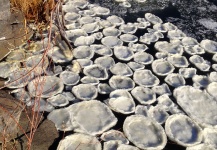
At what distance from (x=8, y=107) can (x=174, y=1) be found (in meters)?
2.61

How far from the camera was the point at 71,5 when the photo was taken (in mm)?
3271

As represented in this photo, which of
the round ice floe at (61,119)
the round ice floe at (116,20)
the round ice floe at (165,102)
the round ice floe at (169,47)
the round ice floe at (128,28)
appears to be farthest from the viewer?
the round ice floe at (116,20)

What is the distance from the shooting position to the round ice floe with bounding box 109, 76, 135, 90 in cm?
233

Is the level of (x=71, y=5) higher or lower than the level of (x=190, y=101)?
higher

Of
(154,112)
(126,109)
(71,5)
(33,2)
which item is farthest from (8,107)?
(71,5)

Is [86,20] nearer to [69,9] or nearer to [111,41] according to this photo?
[69,9]

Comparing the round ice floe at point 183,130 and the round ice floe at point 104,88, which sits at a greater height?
the round ice floe at point 104,88

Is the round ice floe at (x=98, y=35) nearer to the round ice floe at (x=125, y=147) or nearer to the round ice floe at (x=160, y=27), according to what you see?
the round ice floe at (x=160, y=27)

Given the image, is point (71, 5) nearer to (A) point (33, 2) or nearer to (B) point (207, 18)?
(A) point (33, 2)

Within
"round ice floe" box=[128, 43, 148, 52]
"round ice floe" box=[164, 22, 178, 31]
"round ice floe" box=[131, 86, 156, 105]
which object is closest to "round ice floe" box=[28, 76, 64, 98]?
"round ice floe" box=[131, 86, 156, 105]

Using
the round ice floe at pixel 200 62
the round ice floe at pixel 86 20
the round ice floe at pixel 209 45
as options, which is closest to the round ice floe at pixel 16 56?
the round ice floe at pixel 86 20

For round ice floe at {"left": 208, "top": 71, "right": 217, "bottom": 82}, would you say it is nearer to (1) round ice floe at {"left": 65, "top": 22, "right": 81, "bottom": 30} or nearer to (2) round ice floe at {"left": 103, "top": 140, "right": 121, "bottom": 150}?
(2) round ice floe at {"left": 103, "top": 140, "right": 121, "bottom": 150}

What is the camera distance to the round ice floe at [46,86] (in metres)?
2.17

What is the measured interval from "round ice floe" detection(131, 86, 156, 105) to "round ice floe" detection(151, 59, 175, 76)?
10.2 inches
